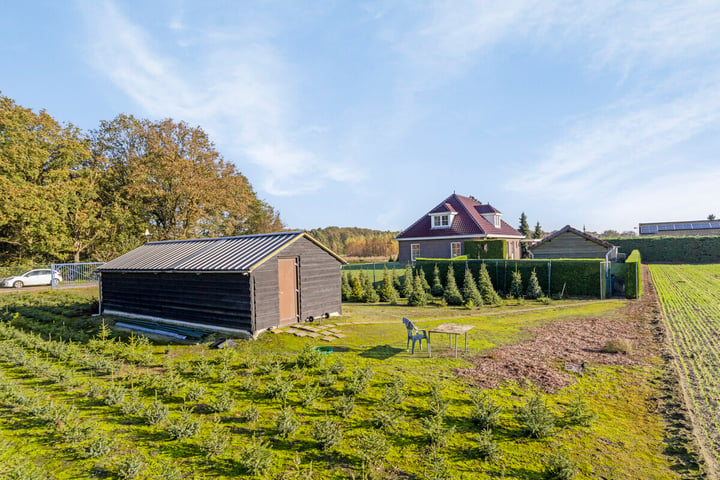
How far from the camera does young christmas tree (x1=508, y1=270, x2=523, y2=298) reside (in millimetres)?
20828

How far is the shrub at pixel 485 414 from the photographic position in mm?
6082

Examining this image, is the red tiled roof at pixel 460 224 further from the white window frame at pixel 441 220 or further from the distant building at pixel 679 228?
the distant building at pixel 679 228

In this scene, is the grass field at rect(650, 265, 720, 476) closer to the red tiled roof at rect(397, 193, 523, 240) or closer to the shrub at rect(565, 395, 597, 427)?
the shrub at rect(565, 395, 597, 427)

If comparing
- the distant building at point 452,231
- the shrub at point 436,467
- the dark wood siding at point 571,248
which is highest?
the distant building at point 452,231

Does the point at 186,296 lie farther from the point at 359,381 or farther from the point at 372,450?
the point at 372,450

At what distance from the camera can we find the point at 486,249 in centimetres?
2866

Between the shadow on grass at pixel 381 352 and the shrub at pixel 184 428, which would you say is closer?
the shrub at pixel 184 428

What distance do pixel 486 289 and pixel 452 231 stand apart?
50.5 ft

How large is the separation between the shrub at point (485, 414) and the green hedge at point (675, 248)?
52914 mm

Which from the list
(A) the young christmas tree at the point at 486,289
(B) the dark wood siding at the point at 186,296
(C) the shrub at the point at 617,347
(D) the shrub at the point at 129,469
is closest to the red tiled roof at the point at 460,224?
(A) the young christmas tree at the point at 486,289

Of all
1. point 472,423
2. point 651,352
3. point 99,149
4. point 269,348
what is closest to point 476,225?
point 651,352

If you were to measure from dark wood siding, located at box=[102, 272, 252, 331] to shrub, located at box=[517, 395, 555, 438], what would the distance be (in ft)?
29.3

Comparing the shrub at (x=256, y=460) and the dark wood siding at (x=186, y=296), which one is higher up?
the dark wood siding at (x=186, y=296)

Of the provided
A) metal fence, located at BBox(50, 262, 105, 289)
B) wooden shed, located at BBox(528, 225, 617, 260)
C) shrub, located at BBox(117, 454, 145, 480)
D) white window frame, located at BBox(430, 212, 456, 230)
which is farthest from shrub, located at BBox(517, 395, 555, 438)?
metal fence, located at BBox(50, 262, 105, 289)
